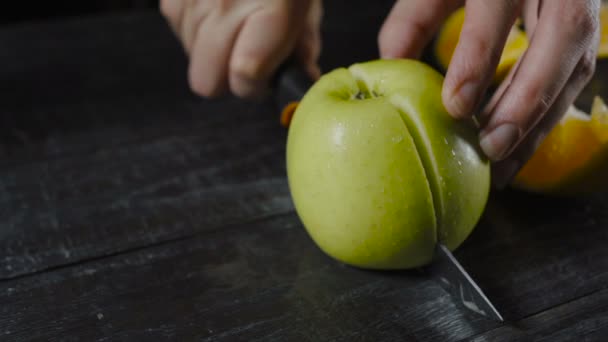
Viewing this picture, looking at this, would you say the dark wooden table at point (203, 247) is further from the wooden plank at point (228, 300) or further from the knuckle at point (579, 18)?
the knuckle at point (579, 18)

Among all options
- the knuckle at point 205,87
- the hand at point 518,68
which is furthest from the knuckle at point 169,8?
the hand at point 518,68

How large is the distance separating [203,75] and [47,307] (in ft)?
1.91

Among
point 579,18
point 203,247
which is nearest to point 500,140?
point 579,18

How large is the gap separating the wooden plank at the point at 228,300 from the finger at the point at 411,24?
361 mm

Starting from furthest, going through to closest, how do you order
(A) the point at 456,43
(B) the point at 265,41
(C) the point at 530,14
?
(A) the point at 456,43
(B) the point at 265,41
(C) the point at 530,14

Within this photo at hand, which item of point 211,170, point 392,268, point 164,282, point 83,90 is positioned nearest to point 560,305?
point 392,268

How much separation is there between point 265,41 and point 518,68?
19.8 inches

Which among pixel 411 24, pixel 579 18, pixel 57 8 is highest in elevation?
pixel 579 18

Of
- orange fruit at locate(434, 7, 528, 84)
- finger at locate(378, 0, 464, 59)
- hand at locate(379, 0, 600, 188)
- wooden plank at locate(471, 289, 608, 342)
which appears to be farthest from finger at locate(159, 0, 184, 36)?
wooden plank at locate(471, 289, 608, 342)

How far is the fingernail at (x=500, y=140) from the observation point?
89cm

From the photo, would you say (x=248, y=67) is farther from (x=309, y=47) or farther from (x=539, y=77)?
(x=539, y=77)

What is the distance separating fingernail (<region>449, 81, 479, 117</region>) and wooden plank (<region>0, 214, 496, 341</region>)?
0.26 meters

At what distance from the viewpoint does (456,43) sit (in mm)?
1550

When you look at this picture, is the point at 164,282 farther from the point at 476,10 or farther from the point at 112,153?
the point at 476,10
